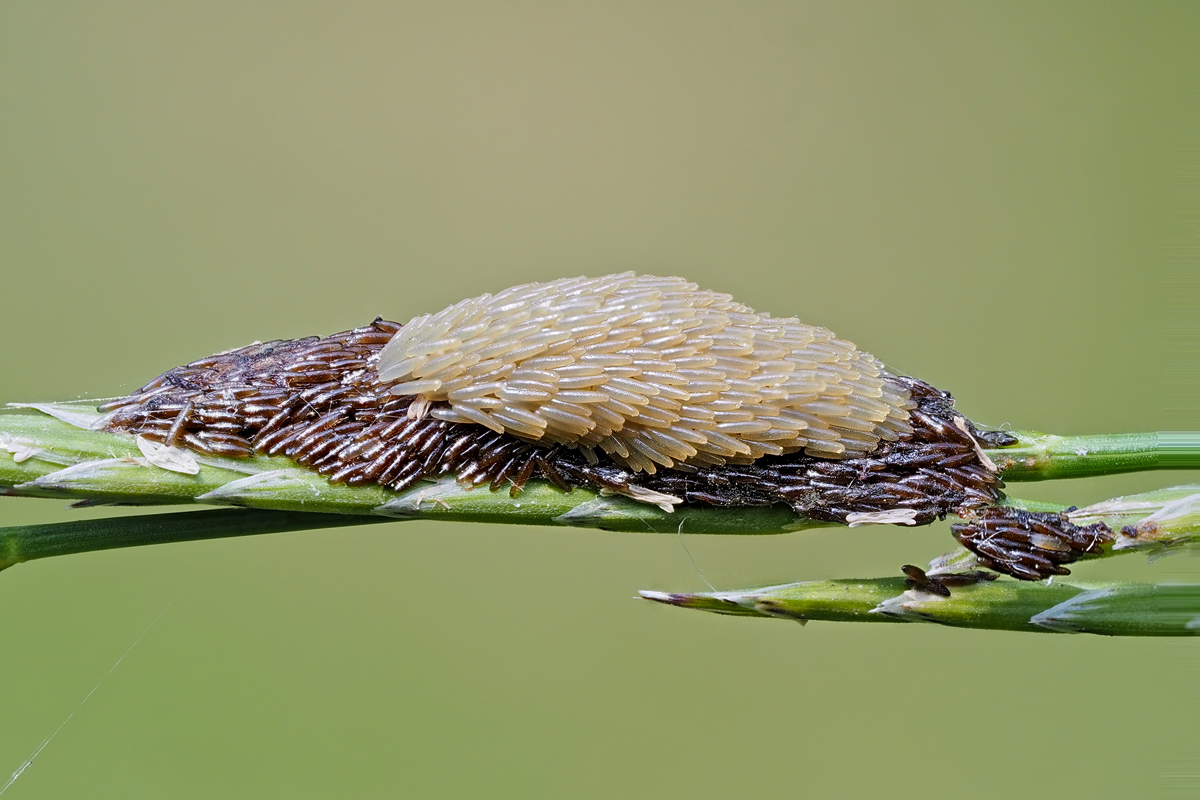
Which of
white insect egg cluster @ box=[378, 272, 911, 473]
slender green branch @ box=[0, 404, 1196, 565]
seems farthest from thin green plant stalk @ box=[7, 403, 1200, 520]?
white insect egg cluster @ box=[378, 272, 911, 473]

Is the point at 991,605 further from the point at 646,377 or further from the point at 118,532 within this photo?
the point at 118,532

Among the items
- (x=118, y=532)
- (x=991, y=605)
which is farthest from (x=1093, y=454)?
(x=118, y=532)

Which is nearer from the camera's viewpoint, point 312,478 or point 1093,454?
point 312,478

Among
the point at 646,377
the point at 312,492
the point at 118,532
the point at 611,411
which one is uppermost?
the point at 646,377

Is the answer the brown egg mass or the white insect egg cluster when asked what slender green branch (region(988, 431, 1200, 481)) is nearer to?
the brown egg mass

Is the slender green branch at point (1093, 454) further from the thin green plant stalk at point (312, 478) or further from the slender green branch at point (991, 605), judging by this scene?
the slender green branch at point (991, 605)
